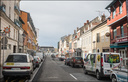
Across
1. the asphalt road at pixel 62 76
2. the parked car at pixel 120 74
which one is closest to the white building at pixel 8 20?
the asphalt road at pixel 62 76

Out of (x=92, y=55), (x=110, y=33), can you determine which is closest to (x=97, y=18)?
(x=110, y=33)

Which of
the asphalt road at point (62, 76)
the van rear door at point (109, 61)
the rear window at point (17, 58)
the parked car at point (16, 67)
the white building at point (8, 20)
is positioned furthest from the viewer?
the white building at point (8, 20)

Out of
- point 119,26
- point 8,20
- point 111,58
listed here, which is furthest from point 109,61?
point 8,20

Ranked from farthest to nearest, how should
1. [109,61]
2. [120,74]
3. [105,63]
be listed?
[109,61]
[105,63]
[120,74]

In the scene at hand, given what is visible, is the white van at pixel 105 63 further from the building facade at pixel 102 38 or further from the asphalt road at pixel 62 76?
the building facade at pixel 102 38

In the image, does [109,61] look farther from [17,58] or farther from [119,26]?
[119,26]

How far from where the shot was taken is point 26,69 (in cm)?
952

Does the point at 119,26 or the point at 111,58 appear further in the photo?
the point at 119,26

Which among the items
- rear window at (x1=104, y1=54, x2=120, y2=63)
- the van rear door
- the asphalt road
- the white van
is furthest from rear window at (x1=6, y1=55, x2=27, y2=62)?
rear window at (x1=104, y1=54, x2=120, y2=63)

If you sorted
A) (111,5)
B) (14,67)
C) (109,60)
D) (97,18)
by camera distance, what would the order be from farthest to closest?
(97,18), (111,5), (109,60), (14,67)

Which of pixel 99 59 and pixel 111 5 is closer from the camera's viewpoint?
pixel 99 59

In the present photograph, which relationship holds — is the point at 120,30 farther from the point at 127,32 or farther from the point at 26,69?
the point at 26,69

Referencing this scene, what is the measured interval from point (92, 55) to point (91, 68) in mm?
1117

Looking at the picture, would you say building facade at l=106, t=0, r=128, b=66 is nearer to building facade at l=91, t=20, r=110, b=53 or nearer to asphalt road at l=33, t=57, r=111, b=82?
building facade at l=91, t=20, r=110, b=53
